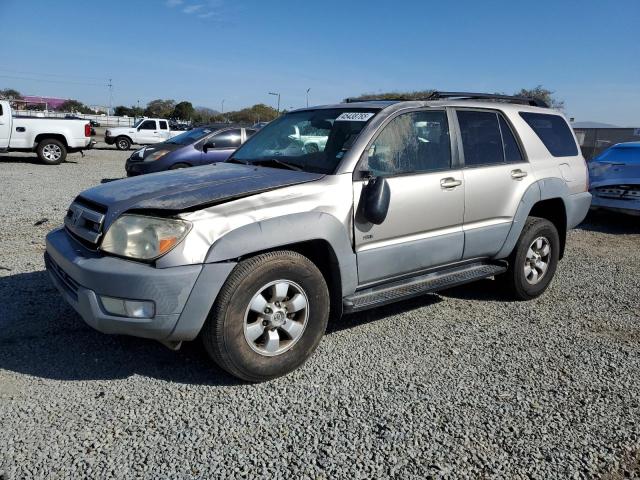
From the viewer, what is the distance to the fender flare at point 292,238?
2.94 meters

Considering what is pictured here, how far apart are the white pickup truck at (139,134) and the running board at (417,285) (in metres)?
24.7

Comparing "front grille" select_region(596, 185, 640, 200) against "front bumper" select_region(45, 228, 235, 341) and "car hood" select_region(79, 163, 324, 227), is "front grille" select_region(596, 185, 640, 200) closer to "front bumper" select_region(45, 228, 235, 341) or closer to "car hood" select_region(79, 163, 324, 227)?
"car hood" select_region(79, 163, 324, 227)

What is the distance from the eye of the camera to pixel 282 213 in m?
3.18

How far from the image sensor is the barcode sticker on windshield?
3.86 m

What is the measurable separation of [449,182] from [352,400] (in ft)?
6.17

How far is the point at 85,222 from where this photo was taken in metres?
3.31

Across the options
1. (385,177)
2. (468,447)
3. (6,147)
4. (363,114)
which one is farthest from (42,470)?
(6,147)

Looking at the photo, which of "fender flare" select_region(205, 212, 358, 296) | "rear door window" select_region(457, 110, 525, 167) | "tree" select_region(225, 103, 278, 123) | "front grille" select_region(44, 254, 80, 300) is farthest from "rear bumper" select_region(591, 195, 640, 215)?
"tree" select_region(225, 103, 278, 123)

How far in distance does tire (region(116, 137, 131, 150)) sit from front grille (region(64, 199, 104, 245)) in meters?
24.4

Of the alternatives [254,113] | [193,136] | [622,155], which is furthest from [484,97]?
[254,113]

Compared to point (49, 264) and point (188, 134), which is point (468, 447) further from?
point (188, 134)

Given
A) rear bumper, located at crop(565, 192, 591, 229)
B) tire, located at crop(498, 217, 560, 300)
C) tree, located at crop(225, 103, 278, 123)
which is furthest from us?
tree, located at crop(225, 103, 278, 123)

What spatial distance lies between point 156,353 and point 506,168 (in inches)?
127

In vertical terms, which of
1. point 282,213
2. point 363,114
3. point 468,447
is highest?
point 363,114
